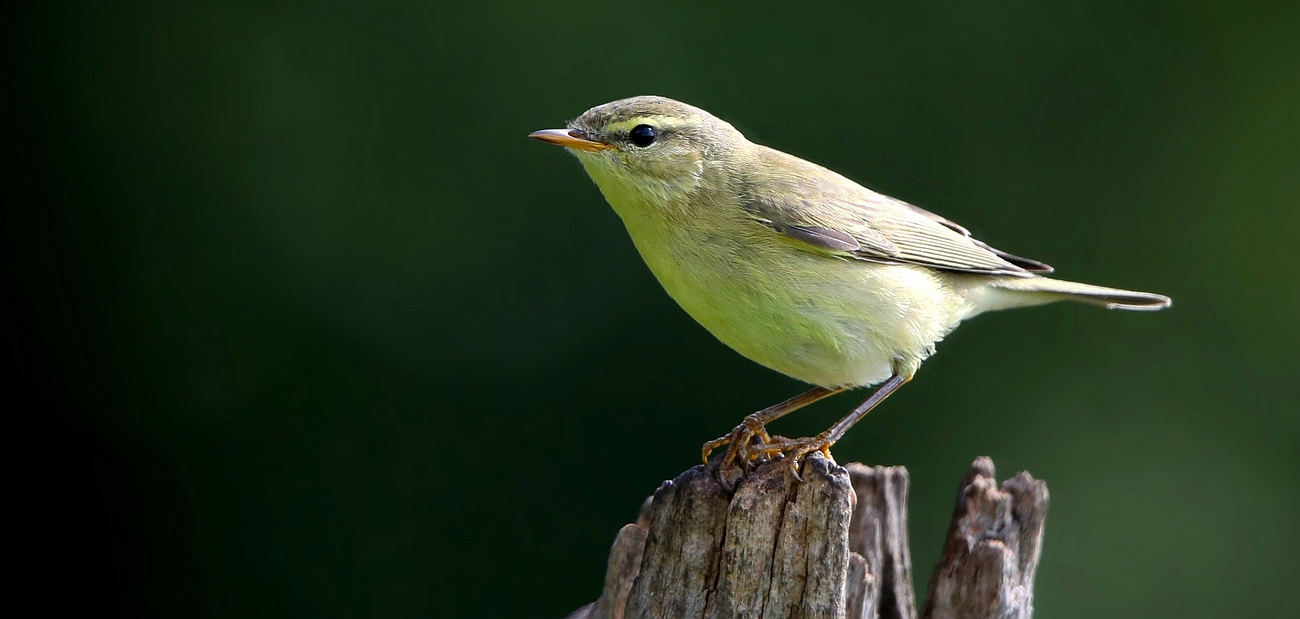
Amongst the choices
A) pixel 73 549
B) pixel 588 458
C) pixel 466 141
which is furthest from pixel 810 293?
pixel 73 549

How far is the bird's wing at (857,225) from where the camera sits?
3.94 metres

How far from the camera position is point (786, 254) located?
3848 mm

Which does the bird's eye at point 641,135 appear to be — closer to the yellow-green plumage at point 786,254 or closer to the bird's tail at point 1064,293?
the yellow-green plumage at point 786,254

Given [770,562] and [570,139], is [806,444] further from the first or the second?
[570,139]

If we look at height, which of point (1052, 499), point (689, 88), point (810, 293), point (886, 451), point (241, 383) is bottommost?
point (1052, 499)

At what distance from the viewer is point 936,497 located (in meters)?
5.98

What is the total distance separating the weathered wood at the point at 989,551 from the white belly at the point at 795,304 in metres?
0.49

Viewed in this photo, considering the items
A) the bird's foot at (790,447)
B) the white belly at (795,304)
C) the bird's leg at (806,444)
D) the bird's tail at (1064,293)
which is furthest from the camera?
the bird's tail at (1064,293)

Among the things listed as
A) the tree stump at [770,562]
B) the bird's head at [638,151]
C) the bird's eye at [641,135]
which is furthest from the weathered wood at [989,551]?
the bird's eye at [641,135]

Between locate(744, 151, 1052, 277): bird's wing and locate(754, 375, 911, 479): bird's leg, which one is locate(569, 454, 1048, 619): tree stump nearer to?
locate(754, 375, 911, 479): bird's leg

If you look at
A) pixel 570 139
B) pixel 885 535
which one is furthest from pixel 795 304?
pixel 570 139

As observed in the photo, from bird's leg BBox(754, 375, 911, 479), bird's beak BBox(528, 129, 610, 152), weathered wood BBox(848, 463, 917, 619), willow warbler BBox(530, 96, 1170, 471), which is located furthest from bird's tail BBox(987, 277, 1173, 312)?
bird's beak BBox(528, 129, 610, 152)

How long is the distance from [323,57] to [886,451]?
10.7 feet

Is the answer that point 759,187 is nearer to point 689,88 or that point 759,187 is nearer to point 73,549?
point 689,88
